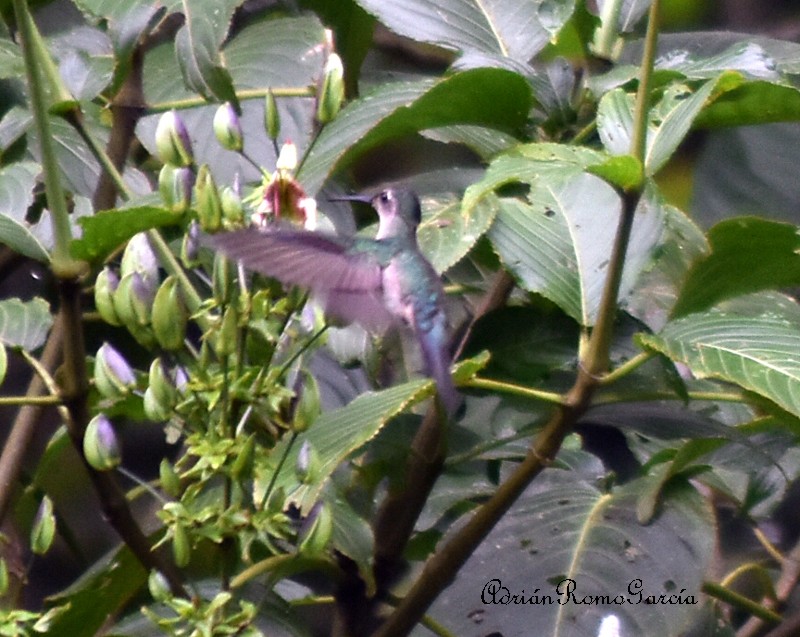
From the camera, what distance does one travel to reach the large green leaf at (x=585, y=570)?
2.75 feet

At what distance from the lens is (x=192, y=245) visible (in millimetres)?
648

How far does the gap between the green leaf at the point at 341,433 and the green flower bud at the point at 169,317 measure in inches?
3.8

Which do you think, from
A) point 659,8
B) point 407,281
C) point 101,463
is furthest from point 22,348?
point 659,8

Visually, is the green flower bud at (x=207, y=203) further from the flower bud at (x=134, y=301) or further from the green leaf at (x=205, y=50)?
the green leaf at (x=205, y=50)

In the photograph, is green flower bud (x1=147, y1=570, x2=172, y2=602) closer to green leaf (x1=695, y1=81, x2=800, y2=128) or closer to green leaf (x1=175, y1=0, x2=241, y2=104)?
green leaf (x1=175, y1=0, x2=241, y2=104)

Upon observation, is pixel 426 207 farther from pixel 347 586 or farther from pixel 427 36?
pixel 347 586

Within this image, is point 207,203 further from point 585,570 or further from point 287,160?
point 585,570

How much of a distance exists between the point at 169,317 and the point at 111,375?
0.19 ft

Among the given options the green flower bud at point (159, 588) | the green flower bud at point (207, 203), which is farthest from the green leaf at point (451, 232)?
Answer: the green flower bud at point (159, 588)

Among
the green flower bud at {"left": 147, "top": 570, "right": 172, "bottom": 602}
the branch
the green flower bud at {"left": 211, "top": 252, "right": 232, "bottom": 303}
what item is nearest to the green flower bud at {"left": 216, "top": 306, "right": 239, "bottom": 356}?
the green flower bud at {"left": 211, "top": 252, "right": 232, "bottom": 303}

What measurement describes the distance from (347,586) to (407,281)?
0.25 m

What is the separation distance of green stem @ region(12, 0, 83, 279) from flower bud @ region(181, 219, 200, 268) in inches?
2.4

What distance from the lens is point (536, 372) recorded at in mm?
923

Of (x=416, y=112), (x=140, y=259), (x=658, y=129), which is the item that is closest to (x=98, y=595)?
(x=140, y=259)
